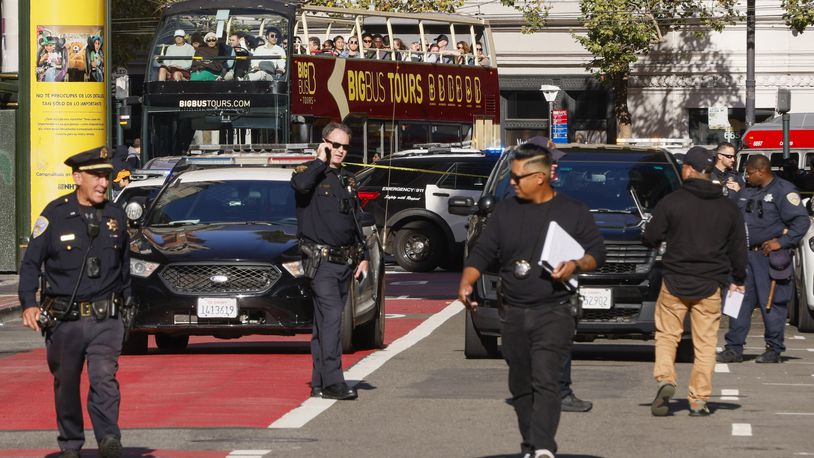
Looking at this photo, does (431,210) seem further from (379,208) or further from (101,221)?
(101,221)

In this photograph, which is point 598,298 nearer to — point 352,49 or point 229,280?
point 229,280

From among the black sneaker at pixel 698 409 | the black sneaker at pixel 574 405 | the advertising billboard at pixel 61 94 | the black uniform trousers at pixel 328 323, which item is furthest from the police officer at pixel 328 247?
the advertising billboard at pixel 61 94

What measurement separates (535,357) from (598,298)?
5.77 m

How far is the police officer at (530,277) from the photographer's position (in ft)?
30.3

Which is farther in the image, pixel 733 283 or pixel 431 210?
pixel 431 210

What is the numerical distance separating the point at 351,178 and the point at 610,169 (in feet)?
12.6

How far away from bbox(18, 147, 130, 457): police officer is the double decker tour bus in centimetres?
1631

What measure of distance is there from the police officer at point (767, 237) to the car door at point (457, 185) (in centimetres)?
1313

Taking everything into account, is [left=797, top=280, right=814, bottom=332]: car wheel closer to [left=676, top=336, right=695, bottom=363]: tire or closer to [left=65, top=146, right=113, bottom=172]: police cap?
[left=676, top=336, right=695, bottom=363]: tire

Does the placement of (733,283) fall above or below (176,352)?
above

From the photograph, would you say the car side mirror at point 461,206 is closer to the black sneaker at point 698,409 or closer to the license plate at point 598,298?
the license plate at point 598,298

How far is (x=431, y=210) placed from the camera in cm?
2948

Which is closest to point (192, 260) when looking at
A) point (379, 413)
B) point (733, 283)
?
point (379, 413)

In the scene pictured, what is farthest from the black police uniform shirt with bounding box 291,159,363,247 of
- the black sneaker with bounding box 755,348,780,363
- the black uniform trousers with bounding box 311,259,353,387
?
the black sneaker with bounding box 755,348,780,363
